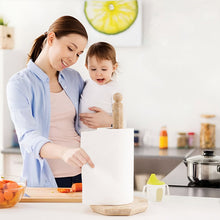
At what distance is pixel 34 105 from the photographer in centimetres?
A: 187

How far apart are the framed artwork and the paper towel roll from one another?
263cm

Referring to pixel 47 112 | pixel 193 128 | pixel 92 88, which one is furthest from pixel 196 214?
pixel 193 128

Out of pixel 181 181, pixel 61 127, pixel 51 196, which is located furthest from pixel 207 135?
pixel 51 196

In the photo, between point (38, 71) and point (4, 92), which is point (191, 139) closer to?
point (4, 92)

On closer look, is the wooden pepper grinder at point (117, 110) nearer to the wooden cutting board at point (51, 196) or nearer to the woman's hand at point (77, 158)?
the woman's hand at point (77, 158)

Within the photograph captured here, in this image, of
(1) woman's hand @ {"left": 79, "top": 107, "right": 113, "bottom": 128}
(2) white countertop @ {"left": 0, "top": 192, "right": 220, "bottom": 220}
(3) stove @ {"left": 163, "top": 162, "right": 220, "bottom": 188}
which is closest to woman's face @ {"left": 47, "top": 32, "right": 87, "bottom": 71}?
(1) woman's hand @ {"left": 79, "top": 107, "right": 113, "bottom": 128}

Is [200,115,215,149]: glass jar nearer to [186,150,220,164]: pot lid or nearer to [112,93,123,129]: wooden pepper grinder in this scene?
[186,150,220,164]: pot lid

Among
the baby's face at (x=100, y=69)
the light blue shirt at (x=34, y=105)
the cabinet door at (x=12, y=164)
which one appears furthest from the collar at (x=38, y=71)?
the cabinet door at (x=12, y=164)

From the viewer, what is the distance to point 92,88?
7.15 ft

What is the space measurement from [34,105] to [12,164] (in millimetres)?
2036

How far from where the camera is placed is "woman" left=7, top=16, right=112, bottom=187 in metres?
1.74

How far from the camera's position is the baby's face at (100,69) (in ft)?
7.42

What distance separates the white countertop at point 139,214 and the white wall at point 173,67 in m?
2.34

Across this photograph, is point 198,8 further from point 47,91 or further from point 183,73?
point 47,91
